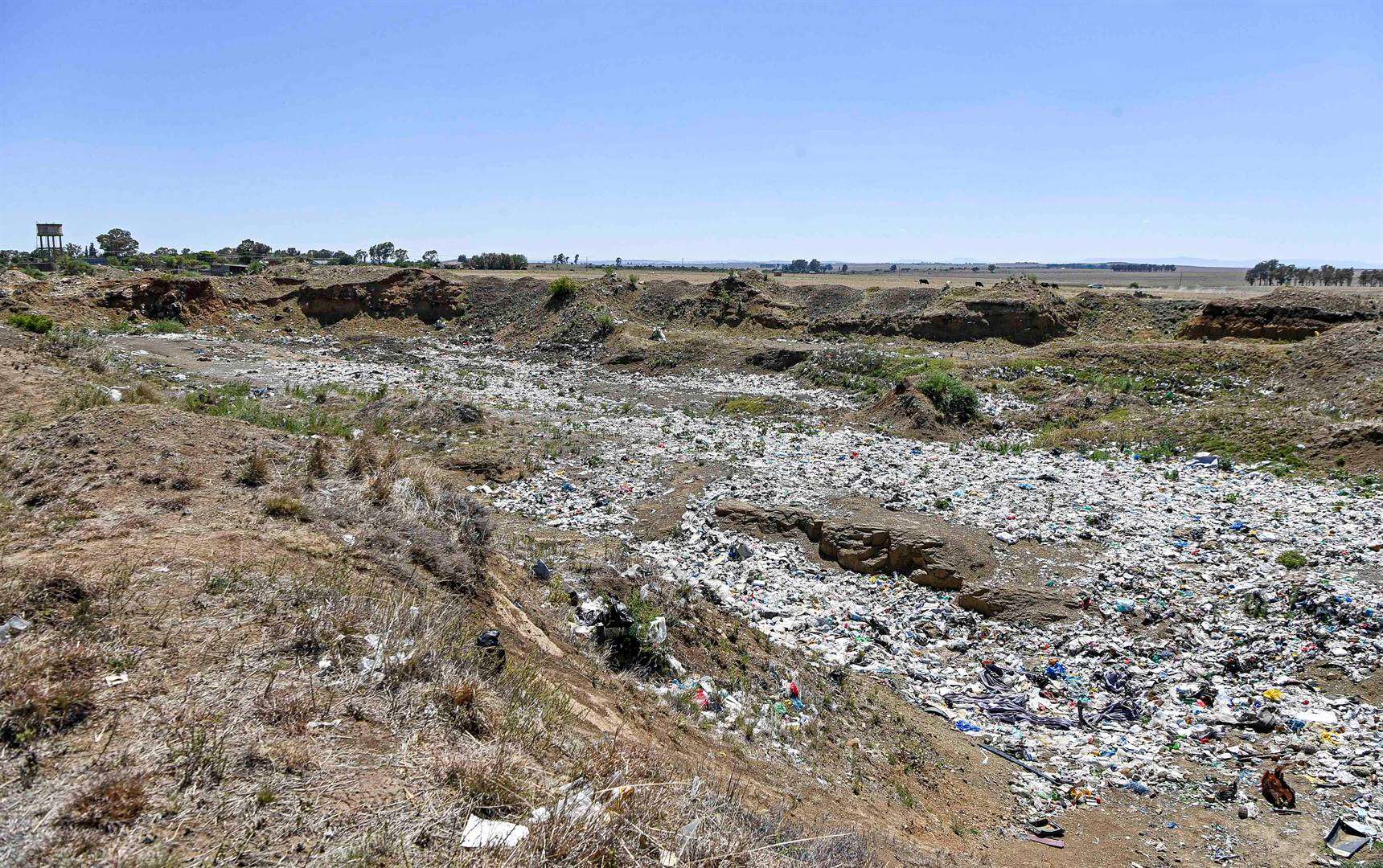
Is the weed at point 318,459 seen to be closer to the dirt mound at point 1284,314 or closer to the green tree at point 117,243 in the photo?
the dirt mound at point 1284,314

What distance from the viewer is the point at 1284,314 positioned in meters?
20.0

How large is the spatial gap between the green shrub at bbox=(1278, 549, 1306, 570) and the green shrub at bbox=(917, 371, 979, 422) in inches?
302

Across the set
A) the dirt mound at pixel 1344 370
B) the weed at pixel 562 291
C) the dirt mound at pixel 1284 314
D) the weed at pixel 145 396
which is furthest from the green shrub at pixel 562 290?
the dirt mound at pixel 1344 370

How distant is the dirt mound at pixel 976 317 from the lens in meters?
26.0

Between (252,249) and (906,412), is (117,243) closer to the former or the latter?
(252,249)

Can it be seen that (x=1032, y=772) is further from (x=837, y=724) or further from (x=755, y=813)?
(x=755, y=813)

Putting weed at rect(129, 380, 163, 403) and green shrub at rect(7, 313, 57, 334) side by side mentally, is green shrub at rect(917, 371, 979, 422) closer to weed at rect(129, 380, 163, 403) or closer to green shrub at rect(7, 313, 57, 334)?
weed at rect(129, 380, 163, 403)

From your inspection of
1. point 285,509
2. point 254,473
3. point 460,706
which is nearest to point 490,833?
point 460,706

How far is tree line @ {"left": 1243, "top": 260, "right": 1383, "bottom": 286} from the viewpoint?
181 ft

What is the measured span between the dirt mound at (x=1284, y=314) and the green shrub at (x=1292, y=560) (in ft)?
51.0

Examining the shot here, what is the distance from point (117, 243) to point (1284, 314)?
69.5 meters

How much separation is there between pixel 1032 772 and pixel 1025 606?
241 centimetres

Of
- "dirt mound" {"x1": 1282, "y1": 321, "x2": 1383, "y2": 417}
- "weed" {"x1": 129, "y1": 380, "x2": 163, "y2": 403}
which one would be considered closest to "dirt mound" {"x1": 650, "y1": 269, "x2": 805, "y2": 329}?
"dirt mound" {"x1": 1282, "y1": 321, "x2": 1383, "y2": 417}

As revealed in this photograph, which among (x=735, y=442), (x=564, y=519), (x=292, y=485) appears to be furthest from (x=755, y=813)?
(x=735, y=442)
